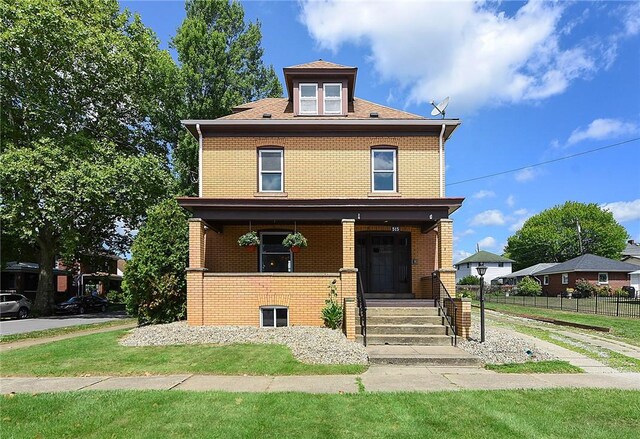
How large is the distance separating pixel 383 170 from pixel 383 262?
3165 millimetres

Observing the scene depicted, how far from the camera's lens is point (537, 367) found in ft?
26.5

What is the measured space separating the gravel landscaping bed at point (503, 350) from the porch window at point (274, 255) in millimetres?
6297

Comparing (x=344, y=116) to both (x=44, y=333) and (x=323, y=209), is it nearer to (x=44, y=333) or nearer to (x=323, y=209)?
(x=323, y=209)

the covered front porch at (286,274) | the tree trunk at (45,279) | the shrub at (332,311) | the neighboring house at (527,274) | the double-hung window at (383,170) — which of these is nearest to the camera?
the shrub at (332,311)

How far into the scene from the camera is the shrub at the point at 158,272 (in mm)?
12492

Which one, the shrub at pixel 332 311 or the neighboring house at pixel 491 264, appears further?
the neighboring house at pixel 491 264

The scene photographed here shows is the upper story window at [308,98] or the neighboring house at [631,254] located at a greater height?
the upper story window at [308,98]

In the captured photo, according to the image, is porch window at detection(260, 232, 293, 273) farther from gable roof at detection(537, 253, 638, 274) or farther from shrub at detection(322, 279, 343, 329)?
gable roof at detection(537, 253, 638, 274)

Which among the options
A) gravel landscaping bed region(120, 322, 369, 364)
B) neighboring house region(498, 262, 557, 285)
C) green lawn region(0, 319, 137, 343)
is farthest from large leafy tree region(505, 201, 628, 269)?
green lawn region(0, 319, 137, 343)

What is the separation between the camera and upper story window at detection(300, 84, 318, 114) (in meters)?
15.2

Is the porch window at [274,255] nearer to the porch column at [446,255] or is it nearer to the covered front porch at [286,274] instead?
the covered front porch at [286,274]

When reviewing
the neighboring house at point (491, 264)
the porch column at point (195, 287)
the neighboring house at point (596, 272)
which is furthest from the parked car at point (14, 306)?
the neighboring house at point (491, 264)

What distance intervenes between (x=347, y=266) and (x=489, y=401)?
612 centimetres

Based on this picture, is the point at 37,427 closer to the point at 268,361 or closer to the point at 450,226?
the point at 268,361
